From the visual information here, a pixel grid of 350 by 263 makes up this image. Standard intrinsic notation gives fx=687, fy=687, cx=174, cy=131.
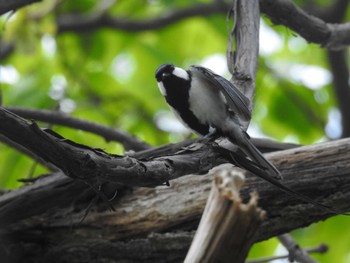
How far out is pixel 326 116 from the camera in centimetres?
593

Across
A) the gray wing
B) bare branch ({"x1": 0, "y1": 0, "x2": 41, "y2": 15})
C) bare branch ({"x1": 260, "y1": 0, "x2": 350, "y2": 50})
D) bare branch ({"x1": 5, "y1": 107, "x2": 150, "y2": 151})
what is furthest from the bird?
bare branch ({"x1": 0, "y1": 0, "x2": 41, "y2": 15})

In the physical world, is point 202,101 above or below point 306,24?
below

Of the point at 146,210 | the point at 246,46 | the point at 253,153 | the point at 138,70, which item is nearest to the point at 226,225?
the point at 253,153

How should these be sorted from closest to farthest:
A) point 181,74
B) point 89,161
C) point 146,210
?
point 89,161, point 146,210, point 181,74

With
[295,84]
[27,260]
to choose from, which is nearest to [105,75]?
[295,84]

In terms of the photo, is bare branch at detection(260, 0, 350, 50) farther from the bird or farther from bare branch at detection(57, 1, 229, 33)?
bare branch at detection(57, 1, 229, 33)

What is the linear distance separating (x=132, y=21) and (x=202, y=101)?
10.4 feet

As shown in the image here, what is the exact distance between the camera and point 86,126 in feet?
13.9

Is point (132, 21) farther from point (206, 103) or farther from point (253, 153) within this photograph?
point (253, 153)

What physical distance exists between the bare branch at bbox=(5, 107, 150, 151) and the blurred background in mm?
149

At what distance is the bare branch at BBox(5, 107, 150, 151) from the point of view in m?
4.15

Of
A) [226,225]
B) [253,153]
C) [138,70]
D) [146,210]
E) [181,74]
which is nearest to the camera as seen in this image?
[226,225]

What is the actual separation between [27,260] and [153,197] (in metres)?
0.68

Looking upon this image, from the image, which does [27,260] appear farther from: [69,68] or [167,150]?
[69,68]
